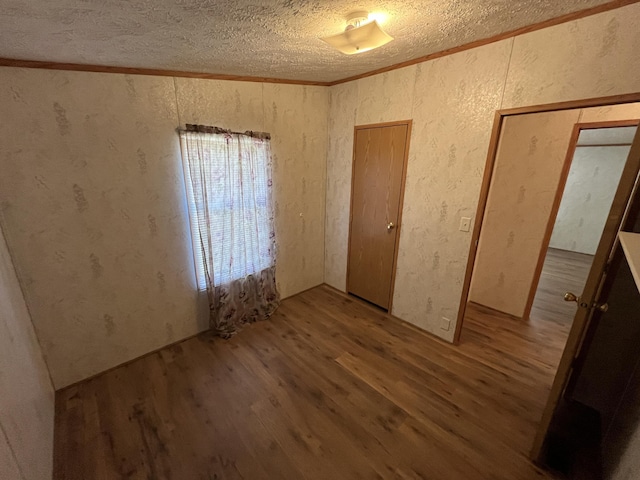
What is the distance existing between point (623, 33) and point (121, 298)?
11.5 feet

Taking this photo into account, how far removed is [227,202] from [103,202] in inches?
34.0

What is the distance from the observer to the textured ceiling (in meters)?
1.11

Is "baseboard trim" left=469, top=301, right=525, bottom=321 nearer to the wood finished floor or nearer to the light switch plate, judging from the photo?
the wood finished floor

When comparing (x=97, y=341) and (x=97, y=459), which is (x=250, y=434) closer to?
(x=97, y=459)

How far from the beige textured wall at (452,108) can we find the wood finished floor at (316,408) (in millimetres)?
527

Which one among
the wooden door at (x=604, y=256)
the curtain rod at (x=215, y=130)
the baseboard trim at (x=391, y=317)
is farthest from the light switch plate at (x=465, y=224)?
the curtain rod at (x=215, y=130)

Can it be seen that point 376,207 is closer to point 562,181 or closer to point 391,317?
point 391,317

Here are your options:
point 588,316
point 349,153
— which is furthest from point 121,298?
point 588,316

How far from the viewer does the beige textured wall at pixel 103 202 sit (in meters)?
1.60

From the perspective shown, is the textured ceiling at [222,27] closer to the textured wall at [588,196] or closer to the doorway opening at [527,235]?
the doorway opening at [527,235]

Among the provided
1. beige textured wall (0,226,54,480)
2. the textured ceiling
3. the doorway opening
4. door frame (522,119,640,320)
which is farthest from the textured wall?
beige textured wall (0,226,54,480)

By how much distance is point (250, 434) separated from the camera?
5.27 feet

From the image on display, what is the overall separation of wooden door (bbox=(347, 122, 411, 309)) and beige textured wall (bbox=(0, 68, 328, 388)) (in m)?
1.01

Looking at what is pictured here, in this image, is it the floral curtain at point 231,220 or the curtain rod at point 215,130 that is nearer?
the curtain rod at point 215,130
